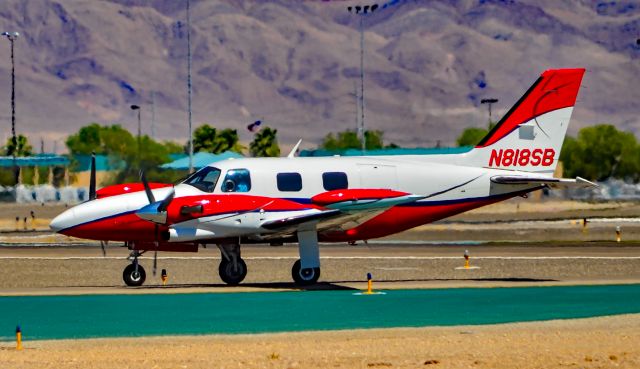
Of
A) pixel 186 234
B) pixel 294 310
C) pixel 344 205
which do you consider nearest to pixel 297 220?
pixel 344 205

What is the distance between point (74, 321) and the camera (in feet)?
88.9

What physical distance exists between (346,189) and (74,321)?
28.2ft

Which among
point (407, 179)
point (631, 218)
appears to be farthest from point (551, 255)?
point (631, 218)

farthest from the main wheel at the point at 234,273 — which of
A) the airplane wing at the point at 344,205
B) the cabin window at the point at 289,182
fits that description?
the cabin window at the point at 289,182

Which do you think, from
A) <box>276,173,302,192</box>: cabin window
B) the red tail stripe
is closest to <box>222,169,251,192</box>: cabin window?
<box>276,173,302,192</box>: cabin window

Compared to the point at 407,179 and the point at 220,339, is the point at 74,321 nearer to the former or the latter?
the point at 220,339

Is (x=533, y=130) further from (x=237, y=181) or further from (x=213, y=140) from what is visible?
(x=213, y=140)

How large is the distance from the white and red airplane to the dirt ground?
7.56 m

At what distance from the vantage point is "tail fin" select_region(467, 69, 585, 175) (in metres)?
35.2

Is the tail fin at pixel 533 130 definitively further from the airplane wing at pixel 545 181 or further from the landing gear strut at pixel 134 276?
the landing gear strut at pixel 134 276

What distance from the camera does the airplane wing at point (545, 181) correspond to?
33.3m

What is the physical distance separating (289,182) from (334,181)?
1.11 metres

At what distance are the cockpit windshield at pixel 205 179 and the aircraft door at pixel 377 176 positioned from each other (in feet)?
11.8

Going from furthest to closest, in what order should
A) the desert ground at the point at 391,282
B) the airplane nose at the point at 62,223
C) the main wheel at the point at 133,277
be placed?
the main wheel at the point at 133,277 < the airplane nose at the point at 62,223 < the desert ground at the point at 391,282
